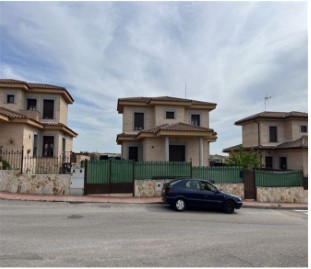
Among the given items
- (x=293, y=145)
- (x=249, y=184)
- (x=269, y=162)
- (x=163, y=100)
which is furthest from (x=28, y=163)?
(x=269, y=162)

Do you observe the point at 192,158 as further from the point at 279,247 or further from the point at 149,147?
the point at 279,247

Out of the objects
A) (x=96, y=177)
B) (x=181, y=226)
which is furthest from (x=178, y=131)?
(x=181, y=226)

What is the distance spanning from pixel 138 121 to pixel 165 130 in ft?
18.1

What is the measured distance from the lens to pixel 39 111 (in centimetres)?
2180

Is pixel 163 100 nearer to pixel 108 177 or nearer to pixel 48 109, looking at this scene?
pixel 48 109

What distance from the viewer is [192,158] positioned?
829 inches

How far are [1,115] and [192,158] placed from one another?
1407 cm

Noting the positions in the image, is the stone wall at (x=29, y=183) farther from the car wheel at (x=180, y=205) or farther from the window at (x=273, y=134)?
the window at (x=273, y=134)

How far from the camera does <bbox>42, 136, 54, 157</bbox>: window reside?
21391mm

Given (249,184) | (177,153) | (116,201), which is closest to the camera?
(116,201)

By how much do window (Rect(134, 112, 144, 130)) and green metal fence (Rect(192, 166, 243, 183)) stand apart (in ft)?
29.6

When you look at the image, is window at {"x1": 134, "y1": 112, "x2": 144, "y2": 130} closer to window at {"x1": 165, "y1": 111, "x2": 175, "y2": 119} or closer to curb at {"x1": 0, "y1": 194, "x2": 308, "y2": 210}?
window at {"x1": 165, "y1": 111, "x2": 175, "y2": 119}

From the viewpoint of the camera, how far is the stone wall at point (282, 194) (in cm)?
1634

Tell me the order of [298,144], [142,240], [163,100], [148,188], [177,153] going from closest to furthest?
1. [142,240]
2. [148,188]
3. [177,153]
4. [163,100]
5. [298,144]
